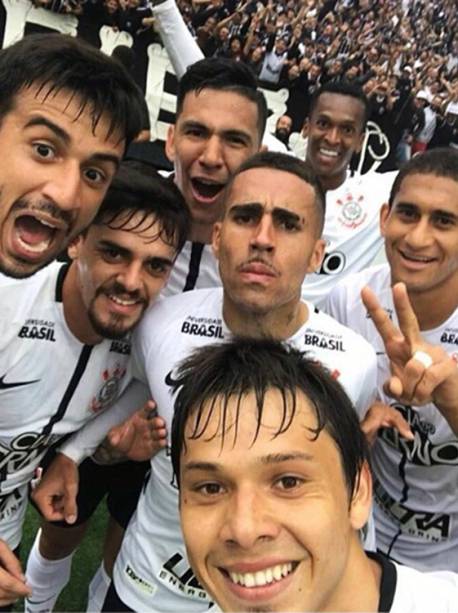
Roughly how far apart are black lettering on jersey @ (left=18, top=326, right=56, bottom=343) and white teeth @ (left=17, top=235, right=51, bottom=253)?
35cm

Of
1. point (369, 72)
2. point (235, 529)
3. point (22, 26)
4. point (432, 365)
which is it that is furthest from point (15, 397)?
point (369, 72)

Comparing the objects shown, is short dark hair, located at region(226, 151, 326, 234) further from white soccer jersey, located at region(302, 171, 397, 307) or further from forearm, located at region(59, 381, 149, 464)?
white soccer jersey, located at region(302, 171, 397, 307)

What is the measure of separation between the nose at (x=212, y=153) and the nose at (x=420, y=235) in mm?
913

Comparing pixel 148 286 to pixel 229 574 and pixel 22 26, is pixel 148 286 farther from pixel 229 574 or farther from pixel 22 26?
pixel 22 26

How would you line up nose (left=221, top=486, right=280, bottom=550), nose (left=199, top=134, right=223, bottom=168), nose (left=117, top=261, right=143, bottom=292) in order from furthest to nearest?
nose (left=199, top=134, right=223, bottom=168) → nose (left=117, top=261, right=143, bottom=292) → nose (left=221, top=486, right=280, bottom=550)

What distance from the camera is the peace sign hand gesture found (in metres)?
1.85

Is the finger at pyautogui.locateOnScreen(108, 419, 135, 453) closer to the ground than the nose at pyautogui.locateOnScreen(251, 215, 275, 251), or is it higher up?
closer to the ground

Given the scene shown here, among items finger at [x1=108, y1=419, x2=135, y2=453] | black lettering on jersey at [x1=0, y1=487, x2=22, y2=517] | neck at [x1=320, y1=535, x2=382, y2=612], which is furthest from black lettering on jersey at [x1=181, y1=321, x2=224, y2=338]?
neck at [x1=320, y1=535, x2=382, y2=612]

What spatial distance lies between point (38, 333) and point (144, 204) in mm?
590

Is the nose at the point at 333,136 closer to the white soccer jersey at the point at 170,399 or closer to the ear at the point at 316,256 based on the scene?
the ear at the point at 316,256

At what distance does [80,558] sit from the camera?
3525 millimetres

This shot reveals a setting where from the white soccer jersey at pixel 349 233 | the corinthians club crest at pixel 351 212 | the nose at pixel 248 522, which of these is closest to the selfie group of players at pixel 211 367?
the nose at pixel 248 522

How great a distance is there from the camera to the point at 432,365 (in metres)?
1.86

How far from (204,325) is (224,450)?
949 millimetres
